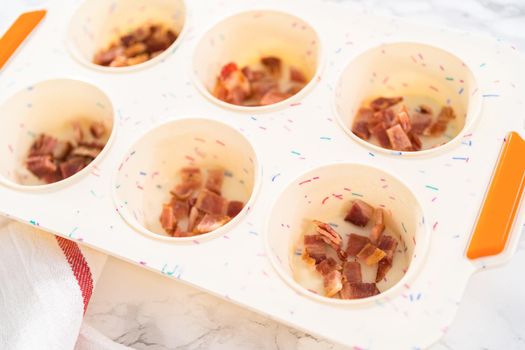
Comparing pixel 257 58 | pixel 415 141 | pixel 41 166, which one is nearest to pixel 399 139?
pixel 415 141

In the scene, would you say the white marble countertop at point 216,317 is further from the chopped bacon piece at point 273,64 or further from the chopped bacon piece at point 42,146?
the chopped bacon piece at point 273,64

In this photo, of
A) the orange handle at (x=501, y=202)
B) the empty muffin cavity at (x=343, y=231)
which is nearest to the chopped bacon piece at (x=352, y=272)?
the empty muffin cavity at (x=343, y=231)

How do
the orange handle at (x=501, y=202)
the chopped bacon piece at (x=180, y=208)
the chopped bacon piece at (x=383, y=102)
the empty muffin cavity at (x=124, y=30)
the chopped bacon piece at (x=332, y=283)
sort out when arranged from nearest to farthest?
1. the orange handle at (x=501, y=202)
2. the chopped bacon piece at (x=332, y=283)
3. the chopped bacon piece at (x=180, y=208)
4. the chopped bacon piece at (x=383, y=102)
5. the empty muffin cavity at (x=124, y=30)

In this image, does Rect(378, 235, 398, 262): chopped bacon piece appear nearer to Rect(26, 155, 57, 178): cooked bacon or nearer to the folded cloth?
the folded cloth

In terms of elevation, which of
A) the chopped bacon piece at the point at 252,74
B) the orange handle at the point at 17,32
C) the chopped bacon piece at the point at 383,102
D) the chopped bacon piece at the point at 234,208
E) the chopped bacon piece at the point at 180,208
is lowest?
the chopped bacon piece at the point at 180,208

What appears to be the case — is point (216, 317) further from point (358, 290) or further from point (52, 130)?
point (52, 130)

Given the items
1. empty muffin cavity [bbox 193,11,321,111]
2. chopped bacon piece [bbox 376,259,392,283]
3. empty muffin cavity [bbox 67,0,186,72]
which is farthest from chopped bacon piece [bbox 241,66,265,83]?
chopped bacon piece [bbox 376,259,392,283]
